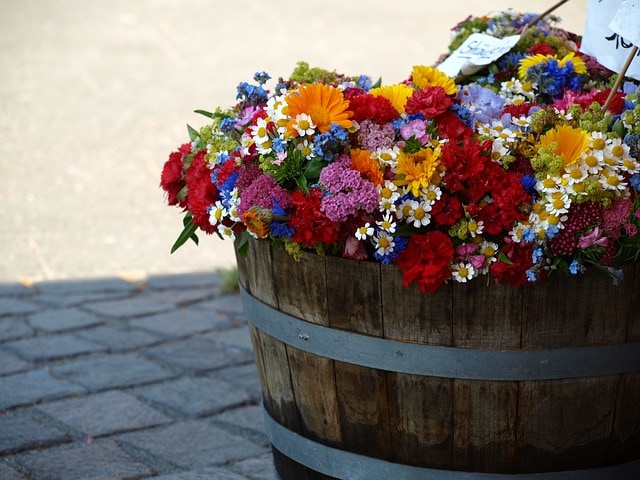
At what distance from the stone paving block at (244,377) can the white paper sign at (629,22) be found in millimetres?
1854

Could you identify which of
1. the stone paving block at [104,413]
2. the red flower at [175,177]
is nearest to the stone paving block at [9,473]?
the stone paving block at [104,413]

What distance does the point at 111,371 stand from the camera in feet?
10.8

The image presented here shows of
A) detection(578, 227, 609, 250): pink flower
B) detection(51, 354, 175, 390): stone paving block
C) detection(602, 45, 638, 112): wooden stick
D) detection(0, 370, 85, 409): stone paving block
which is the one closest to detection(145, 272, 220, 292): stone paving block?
detection(51, 354, 175, 390): stone paving block

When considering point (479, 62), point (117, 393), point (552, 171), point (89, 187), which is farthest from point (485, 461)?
point (89, 187)

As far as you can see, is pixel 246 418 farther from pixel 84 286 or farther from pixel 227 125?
pixel 84 286

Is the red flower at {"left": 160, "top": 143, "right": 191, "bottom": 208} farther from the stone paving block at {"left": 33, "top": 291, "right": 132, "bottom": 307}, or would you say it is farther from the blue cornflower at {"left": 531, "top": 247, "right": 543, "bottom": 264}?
the stone paving block at {"left": 33, "top": 291, "right": 132, "bottom": 307}

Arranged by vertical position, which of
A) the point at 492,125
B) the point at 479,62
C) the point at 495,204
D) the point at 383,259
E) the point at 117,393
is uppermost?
the point at 479,62

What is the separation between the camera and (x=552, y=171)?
1.65 m

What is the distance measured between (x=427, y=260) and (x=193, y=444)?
1451 millimetres

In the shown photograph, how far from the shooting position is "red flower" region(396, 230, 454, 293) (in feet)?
5.18

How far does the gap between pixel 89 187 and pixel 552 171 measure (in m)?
4.38

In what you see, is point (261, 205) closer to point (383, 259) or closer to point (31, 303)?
point (383, 259)

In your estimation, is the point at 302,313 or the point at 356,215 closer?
the point at 356,215

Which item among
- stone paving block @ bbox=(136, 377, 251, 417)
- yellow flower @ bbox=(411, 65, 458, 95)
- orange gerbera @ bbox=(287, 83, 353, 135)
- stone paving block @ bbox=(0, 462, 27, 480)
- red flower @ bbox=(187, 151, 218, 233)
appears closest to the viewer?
orange gerbera @ bbox=(287, 83, 353, 135)
